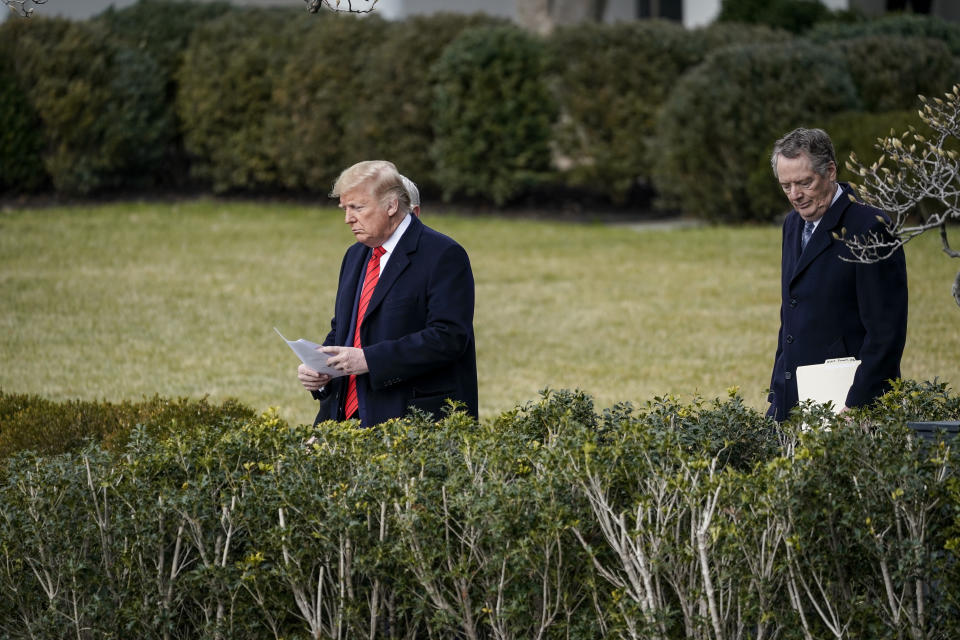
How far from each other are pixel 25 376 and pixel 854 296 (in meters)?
7.02

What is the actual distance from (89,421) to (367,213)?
1956mm

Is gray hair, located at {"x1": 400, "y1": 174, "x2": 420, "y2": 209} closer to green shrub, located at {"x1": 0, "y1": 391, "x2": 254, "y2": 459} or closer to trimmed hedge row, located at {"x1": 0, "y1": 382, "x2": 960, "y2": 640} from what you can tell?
trimmed hedge row, located at {"x1": 0, "y1": 382, "x2": 960, "y2": 640}

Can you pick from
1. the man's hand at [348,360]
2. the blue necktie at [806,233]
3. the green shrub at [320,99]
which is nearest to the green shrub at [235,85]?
the green shrub at [320,99]

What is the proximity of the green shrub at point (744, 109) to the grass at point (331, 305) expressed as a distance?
2.69 ft

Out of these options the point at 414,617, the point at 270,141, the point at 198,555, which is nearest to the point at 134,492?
the point at 198,555

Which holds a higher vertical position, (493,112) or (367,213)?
(493,112)

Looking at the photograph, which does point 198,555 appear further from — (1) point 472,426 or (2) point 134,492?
(1) point 472,426

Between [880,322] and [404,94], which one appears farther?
[404,94]

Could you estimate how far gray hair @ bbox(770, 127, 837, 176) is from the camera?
422 centimetres

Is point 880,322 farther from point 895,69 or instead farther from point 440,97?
point 440,97

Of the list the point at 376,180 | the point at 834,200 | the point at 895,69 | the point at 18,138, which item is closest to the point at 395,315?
the point at 376,180

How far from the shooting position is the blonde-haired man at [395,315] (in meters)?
4.45

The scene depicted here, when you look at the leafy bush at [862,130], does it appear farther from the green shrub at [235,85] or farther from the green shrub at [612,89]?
the green shrub at [235,85]

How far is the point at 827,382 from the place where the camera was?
13.8 feet
